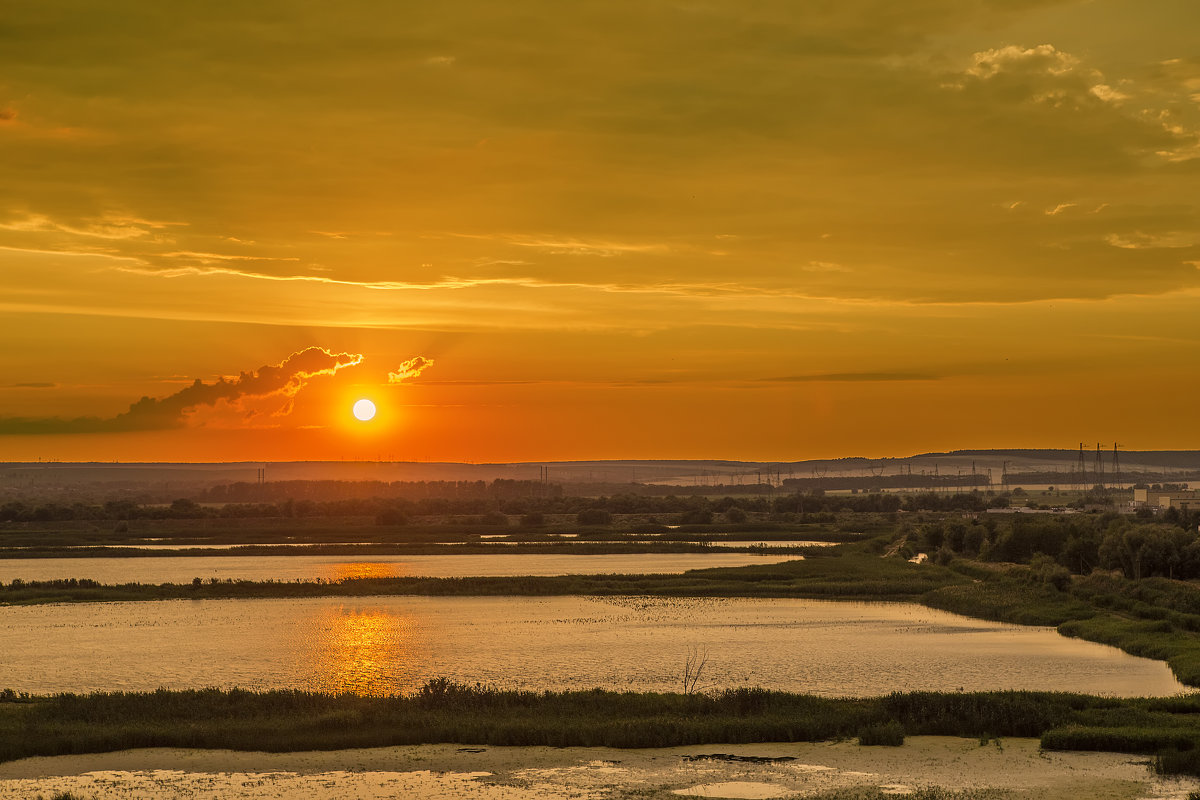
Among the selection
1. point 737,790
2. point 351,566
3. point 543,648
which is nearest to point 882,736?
point 737,790

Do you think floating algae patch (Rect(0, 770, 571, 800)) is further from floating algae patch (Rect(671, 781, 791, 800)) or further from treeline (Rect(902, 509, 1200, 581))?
treeline (Rect(902, 509, 1200, 581))

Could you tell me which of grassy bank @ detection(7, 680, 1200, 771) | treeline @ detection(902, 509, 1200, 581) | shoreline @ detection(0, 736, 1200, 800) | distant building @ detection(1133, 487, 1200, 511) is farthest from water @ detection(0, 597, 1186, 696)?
distant building @ detection(1133, 487, 1200, 511)

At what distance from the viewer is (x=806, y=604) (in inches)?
2397

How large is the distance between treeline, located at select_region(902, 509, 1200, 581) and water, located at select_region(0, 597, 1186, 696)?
16.7 metres

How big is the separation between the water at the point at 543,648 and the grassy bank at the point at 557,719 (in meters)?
3.48

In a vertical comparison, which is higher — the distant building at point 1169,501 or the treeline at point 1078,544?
the distant building at point 1169,501

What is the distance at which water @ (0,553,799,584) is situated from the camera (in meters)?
73.9

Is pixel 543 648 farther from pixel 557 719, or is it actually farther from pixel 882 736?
pixel 882 736

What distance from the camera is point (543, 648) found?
145ft

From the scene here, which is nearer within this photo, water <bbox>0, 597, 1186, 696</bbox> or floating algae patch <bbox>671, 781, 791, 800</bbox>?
floating algae patch <bbox>671, 781, 791, 800</bbox>

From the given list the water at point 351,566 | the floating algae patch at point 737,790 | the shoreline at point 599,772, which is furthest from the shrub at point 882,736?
the water at point 351,566

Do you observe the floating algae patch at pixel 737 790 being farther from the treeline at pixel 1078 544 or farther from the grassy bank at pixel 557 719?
the treeline at pixel 1078 544

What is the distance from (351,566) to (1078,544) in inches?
1846

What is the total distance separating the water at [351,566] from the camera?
73938 millimetres
